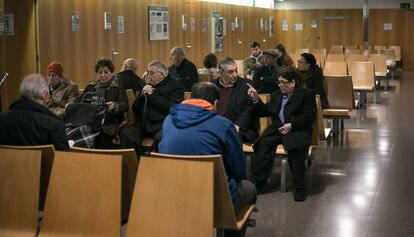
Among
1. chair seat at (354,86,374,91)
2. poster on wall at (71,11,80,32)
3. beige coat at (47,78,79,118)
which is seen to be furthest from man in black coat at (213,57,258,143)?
chair seat at (354,86,374,91)

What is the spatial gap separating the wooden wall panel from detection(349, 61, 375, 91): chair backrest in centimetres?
655

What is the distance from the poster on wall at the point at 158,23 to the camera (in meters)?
12.4

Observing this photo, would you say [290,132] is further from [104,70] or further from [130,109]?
[104,70]

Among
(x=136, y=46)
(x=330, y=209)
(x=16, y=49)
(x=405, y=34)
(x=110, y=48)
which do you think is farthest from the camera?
(x=405, y=34)

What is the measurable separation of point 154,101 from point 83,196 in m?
3.16

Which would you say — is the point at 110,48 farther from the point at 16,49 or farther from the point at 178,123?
the point at 178,123

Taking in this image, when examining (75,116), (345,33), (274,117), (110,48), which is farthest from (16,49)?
(345,33)

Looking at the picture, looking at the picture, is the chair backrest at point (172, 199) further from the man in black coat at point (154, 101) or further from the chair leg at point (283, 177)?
the man in black coat at point (154, 101)

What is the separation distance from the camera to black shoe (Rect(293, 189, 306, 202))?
245 inches

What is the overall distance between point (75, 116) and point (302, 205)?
91.6 inches

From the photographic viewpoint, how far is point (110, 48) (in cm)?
1087

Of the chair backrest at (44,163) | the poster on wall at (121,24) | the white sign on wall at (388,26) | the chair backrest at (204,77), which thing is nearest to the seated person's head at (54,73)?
the chair backrest at (44,163)

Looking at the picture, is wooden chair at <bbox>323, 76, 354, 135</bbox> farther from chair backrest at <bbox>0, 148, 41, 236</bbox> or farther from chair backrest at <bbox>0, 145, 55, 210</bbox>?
chair backrest at <bbox>0, 148, 41, 236</bbox>

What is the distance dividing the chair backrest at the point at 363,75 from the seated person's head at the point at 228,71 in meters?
6.40
